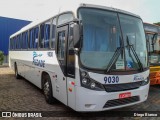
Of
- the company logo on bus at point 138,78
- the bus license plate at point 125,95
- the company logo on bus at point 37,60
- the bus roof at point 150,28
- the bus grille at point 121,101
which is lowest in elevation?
the bus grille at point 121,101

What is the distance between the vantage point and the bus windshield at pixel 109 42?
489 centimetres

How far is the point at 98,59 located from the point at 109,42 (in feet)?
1.85

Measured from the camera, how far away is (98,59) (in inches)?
193


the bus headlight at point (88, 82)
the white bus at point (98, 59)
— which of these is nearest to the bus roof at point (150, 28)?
the white bus at point (98, 59)

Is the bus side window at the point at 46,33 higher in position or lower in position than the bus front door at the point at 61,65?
higher

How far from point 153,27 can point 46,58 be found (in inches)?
196

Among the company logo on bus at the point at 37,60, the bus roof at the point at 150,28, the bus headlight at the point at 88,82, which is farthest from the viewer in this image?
the bus roof at the point at 150,28

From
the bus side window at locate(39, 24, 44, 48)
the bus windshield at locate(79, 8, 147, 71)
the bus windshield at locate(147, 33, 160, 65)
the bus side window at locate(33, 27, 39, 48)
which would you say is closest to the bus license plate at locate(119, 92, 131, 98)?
the bus windshield at locate(79, 8, 147, 71)

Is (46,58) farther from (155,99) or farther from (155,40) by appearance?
(155,40)

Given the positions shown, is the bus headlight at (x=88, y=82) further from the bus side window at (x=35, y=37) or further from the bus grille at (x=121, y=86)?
the bus side window at (x=35, y=37)

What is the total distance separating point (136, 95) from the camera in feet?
17.9

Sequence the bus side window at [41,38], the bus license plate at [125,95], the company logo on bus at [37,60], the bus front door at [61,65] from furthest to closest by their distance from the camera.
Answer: the bus side window at [41,38]
the company logo on bus at [37,60]
the bus front door at [61,65]
the bus license plate at [125,95]

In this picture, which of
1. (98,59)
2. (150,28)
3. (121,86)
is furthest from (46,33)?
(150,28)

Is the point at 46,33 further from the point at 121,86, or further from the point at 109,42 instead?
the point at 121,86
